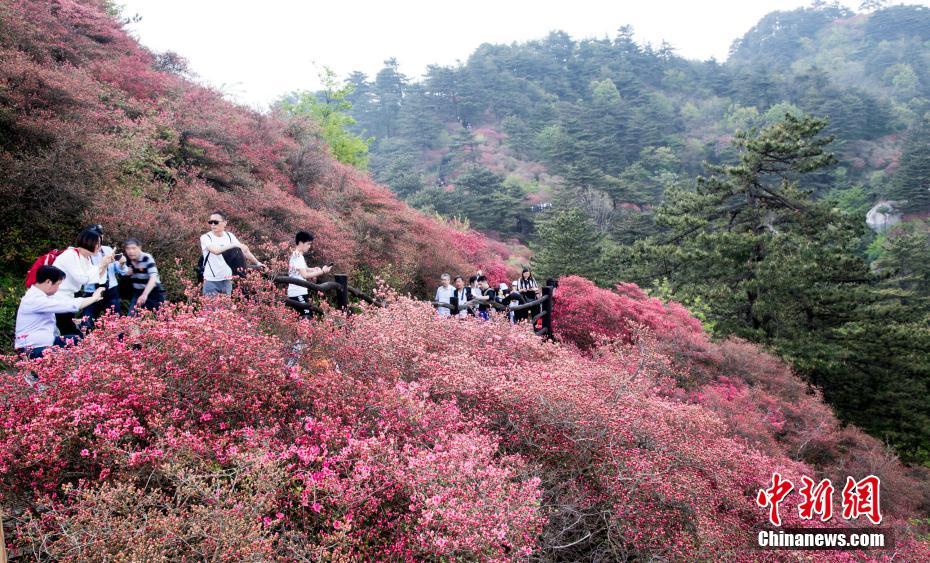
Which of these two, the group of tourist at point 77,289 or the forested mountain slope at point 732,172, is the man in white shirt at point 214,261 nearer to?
the group of tourist at point 77,289

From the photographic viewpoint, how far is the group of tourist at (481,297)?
696 centimetres

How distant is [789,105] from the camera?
5094 cm

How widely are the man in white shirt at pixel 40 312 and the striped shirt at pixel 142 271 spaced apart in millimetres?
972

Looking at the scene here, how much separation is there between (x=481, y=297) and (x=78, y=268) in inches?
179

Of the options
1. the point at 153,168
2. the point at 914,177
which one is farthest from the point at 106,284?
the point at 914,177

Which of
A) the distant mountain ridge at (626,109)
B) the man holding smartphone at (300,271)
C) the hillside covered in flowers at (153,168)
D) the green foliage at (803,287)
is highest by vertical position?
the distant mountain ridge at (626,109)

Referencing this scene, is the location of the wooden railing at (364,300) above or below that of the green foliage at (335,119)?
below

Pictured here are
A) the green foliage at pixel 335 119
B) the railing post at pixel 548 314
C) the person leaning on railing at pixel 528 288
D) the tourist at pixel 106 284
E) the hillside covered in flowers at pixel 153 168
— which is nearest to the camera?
the tourist at pixel 106 284

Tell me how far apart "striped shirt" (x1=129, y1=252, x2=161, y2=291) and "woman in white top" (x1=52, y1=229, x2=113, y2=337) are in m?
0.27

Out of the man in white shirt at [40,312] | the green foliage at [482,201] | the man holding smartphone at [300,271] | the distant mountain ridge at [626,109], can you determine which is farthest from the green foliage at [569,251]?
the man in white shirt at [40,312]

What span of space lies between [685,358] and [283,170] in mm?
8219

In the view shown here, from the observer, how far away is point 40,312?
3703mm

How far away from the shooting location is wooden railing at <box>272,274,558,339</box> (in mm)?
4867

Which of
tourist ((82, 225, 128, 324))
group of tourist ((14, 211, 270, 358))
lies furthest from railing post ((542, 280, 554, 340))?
tourist ((82, 225, 128, 324))
